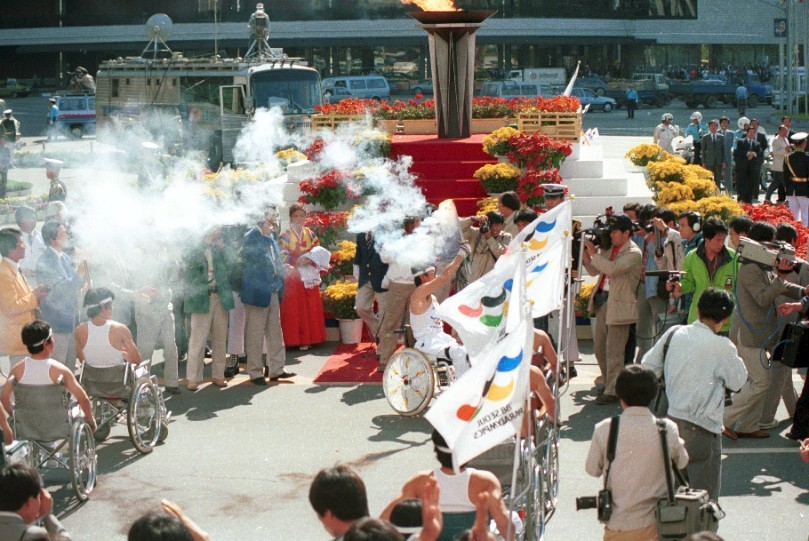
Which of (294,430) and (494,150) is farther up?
(494,150)

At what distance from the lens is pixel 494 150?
1812 cm

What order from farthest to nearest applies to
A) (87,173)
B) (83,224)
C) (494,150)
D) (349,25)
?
(349,25)
(87,173)
(494,150)
(83,224)

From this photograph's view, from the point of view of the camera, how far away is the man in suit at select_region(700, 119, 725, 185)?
23.6 metres

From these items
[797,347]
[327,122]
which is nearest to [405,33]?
[327,122]

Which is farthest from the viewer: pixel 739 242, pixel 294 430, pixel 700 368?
pixel 294 430

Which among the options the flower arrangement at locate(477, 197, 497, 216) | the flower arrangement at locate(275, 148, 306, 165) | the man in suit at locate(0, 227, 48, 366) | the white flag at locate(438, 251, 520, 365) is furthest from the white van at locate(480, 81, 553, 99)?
the white flag at locate(438, 251, 520, 365)

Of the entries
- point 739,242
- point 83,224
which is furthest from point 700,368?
point 83,224

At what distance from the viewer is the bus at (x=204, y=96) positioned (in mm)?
27250

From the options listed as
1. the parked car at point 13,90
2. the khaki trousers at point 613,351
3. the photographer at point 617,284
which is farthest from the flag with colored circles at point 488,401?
the parked car at point 13,90

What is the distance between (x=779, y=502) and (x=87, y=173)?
2591cm

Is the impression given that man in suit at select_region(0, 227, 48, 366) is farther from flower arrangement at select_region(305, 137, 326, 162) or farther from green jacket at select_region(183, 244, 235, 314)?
flower arrangement at select_region(305, 137, 326, 162)

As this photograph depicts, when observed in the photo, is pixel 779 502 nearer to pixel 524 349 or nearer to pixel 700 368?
pixel 700 368

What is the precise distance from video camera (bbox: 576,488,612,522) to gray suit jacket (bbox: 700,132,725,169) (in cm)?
1847

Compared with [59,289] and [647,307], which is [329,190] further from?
[647,307]
